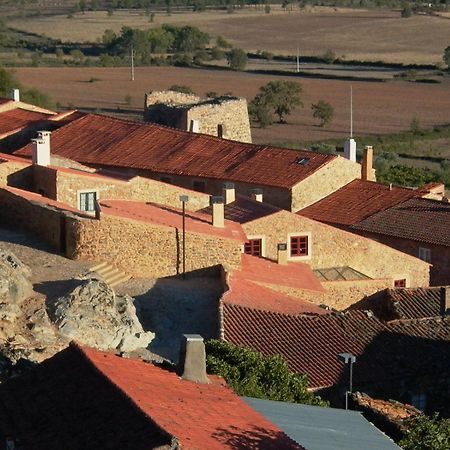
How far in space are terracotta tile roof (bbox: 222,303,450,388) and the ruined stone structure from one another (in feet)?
61.5

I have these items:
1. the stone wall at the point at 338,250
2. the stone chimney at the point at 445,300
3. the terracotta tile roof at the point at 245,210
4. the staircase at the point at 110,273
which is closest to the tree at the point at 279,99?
the terracotta tile roof at the point at 245,210

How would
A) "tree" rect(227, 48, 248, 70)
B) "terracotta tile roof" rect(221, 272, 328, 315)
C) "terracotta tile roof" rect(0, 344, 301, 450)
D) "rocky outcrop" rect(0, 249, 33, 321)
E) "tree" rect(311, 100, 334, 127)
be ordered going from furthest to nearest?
"tree" rect(227, 48, 248, 70), "tree" rect(311, 100, 334, 127), "terracotta tile roof" rect(221, 272, 328, 315), "rocky outcrop" rect(0, 249, 33, 321), "terracotta tile roof" rect(0, 344, 301, 450)

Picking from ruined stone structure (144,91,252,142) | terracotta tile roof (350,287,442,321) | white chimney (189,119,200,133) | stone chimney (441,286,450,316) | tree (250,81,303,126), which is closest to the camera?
terracotta tile roof (350,287,442,321)

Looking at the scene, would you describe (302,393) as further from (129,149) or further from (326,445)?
(129,149)

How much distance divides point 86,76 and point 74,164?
5390 cm

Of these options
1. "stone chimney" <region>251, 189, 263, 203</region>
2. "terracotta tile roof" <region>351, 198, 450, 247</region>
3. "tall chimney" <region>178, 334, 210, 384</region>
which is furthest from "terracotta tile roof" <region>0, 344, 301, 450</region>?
"terracotta tile roof" <region>351, 198, 450, 247</region>

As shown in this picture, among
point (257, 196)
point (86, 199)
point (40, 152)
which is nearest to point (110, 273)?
point (86, 199)

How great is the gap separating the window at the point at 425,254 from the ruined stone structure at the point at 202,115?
32.9ft

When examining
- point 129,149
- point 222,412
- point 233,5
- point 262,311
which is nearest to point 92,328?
point 262,311

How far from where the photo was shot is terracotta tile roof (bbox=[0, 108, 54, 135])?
42938 millimetres

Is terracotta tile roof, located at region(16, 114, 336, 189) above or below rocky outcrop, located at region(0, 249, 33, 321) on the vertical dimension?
below

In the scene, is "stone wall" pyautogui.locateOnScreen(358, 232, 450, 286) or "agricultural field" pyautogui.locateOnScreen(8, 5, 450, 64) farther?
"agricultural field" pyautogui.locateOnScreen(8, 5, 450, 64)

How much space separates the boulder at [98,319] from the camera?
2369cm

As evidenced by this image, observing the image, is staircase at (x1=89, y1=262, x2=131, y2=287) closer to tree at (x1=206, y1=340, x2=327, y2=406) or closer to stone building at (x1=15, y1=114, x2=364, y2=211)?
tree at (x1=206, y1=340, x2=327, y2=406)
